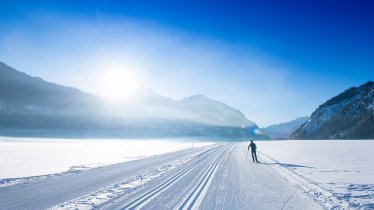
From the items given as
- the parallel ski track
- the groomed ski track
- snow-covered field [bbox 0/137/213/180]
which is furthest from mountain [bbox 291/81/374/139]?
the parallel ski track

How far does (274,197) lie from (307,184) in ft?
11.1

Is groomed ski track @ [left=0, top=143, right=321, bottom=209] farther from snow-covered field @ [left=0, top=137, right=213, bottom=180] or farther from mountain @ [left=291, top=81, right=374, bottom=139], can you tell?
mountain @ [left=291, top=81, right=374, bottom=139]

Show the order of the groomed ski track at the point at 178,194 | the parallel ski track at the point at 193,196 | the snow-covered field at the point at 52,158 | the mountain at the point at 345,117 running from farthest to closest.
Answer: the mountain at the point at 345,117 < the snow-covered field at the point at 52,158 < the groomed ski track at the point at 178,194 < the parallel ski track at the point at 193,196

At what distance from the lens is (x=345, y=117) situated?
133 m

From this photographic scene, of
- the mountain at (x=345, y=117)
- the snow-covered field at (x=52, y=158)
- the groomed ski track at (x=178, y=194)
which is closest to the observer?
the groomed ski track at (x=178, y=194)

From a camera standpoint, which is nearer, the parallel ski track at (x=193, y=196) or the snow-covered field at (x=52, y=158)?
the parallel ski track at (x=193, y=196)

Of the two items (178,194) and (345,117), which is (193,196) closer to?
(178,194)

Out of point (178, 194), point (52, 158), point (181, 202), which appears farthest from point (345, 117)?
point (181, 202)

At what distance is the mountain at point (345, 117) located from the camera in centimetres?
11881

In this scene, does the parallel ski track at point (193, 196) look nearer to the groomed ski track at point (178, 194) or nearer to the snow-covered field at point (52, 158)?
the groomed ski track at point (178, 194)

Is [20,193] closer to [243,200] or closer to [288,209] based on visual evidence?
[243,200]

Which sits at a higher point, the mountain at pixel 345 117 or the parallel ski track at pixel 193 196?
the mountain at pixel 345 117

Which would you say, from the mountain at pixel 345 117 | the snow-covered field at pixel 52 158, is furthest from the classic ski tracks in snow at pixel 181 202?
the mountain at pixel 345 117

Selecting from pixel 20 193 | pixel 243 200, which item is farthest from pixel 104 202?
pixel 243 200
